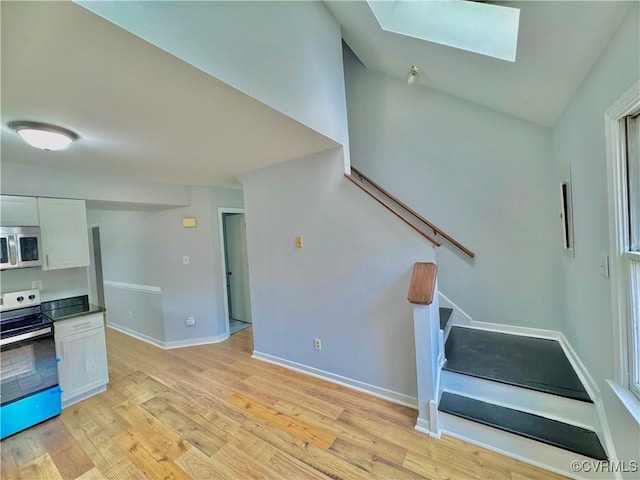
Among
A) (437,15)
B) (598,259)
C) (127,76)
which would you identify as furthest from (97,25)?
(598,259)

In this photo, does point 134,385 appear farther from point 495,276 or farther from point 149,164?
point 495,276

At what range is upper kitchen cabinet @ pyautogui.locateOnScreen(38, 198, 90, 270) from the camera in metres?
2.54

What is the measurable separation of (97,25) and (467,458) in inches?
116

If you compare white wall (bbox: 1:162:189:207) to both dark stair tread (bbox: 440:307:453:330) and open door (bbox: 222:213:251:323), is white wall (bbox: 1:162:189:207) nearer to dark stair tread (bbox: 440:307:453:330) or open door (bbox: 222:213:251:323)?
open door (bbox: 222:213:251:323)

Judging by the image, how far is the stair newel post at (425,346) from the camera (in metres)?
1.91

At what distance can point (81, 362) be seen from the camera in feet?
8.67

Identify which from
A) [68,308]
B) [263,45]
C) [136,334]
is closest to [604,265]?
[263,45]

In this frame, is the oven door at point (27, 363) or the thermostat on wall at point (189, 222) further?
the thermostat on wall at point (189, 222)

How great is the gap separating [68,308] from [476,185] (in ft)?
15.5

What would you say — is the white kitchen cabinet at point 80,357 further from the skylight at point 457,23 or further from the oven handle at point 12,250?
the skylight at point 457,23

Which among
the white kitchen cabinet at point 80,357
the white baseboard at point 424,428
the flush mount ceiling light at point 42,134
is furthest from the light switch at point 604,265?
the white kitchen cabinet at point 80,357

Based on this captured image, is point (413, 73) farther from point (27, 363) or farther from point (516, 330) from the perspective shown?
point (27, 363)

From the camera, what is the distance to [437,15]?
6.55 feet

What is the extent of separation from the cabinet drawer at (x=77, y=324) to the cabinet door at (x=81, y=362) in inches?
1.6
